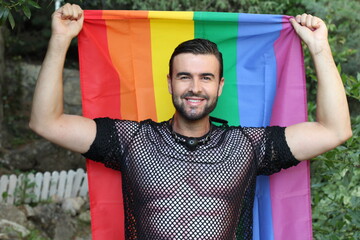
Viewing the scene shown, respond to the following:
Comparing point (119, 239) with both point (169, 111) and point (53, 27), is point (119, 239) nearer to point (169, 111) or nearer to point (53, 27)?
point (169, 111)

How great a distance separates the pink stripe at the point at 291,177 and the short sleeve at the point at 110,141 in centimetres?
81

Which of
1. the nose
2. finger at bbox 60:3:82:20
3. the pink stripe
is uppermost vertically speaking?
finger at bbox 60:3:82:20

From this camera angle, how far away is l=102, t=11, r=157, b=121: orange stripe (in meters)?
3.19

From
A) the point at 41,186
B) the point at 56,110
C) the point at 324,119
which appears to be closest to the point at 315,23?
the point at 324,119

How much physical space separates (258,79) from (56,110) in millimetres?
1126

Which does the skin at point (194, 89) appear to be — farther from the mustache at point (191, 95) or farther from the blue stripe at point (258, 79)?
the blue stripe at point (258, 79)

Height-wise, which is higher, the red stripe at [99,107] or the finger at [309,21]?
the finger at [309,21]

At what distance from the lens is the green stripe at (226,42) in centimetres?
316

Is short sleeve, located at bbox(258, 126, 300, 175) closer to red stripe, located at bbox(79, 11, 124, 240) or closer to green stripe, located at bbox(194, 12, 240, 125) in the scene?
green stripe, located at bbox(194, 12, 240, 125)

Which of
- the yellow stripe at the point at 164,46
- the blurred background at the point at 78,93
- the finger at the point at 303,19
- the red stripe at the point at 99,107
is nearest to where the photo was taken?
the finger at the point at 303,19

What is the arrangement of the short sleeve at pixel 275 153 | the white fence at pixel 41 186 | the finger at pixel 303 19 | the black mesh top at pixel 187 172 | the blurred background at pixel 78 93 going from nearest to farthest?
the black mesh top at pixel 187 172
the short sleeve at pixel 275 153
the finger at pixel 303 19
the blurred background at pixel 78 93
the white fence at pixel 41 186

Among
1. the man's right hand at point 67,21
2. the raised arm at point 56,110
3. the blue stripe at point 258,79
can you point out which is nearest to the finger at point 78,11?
the man's right hand at point 67,21

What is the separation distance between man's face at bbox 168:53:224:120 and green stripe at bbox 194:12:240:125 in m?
0.36

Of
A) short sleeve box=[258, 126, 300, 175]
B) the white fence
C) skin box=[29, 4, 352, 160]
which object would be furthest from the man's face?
the white fence
